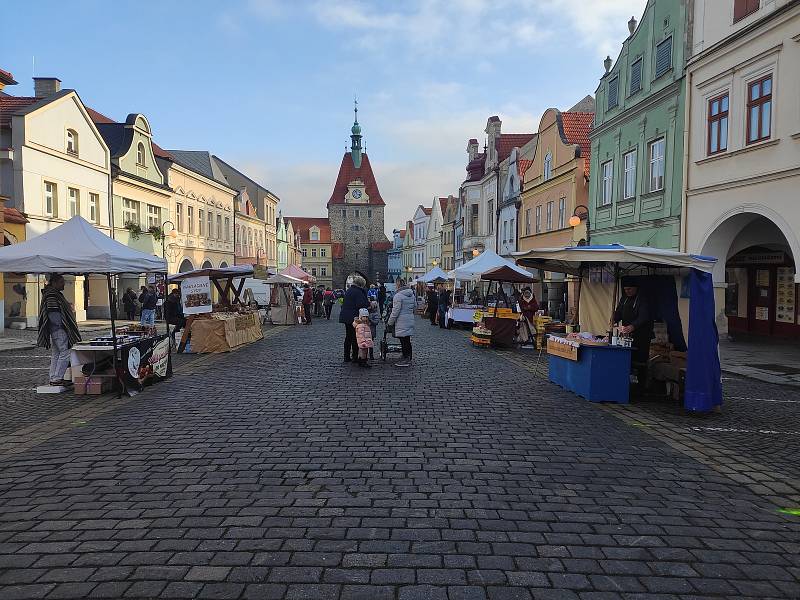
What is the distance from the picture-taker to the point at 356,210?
10125 cm

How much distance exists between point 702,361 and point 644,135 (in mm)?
15029

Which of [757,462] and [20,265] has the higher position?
[20,265]

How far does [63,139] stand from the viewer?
25.9 metres

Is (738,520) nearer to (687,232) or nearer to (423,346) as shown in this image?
(423,346)

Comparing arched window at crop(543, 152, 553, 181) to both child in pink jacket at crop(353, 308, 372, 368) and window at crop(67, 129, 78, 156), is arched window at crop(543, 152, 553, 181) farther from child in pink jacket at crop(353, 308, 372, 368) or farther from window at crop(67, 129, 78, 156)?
window at crop(67, 129, 78, 156)

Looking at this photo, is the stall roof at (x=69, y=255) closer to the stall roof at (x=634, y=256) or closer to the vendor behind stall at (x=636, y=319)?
the stall roof at (x=634, y=256)

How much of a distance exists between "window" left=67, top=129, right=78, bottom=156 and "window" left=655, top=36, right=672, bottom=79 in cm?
2419

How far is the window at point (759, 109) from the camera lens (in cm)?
1525

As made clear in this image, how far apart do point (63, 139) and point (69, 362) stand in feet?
65.7

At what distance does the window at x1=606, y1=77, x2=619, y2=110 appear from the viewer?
2352 centimetres

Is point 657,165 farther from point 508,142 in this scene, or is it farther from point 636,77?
point 508,142

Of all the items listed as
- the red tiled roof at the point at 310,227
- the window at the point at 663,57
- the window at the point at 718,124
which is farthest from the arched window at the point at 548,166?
the red tiled roof at the point at 310,227

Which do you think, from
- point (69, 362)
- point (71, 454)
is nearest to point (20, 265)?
point (69, 362)

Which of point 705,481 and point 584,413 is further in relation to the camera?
→ point 584,413
